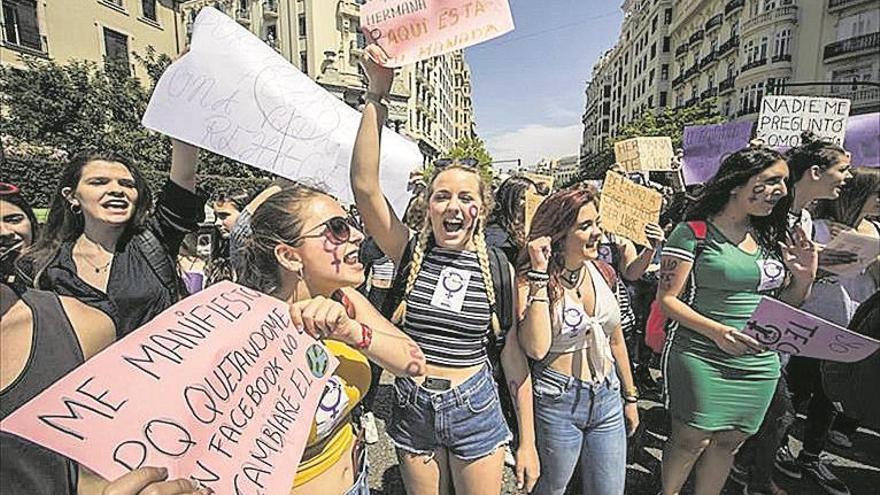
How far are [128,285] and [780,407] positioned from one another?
328 cm

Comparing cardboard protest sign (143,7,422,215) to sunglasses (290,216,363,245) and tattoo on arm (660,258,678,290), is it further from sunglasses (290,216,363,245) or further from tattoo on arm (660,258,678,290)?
tattoo on arm (660,258,678,290)

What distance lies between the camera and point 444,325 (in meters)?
1.91

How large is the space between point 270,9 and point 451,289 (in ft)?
157

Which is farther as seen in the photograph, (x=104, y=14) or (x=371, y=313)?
(x=104, y=14)

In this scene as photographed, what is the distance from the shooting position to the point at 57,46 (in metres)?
22.5

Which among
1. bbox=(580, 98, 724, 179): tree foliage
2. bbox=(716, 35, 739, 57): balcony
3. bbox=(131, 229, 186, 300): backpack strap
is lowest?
bbox=(131, 229, 186, 300): backpack strap

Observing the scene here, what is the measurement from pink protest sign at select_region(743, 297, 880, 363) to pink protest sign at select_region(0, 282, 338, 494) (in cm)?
169

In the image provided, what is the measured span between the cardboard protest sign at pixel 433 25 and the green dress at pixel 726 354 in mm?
1344

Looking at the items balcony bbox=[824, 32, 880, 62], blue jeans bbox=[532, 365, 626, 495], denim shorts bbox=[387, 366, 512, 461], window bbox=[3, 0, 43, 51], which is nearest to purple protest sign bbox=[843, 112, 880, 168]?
balcony bbox=[824, 32, 880, 62]

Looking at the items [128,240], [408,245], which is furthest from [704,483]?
[128,240]

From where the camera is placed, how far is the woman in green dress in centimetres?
219

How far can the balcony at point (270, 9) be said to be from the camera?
137 ft

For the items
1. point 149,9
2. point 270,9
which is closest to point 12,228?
point 149,9

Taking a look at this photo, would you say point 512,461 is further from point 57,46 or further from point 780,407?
point 57,46
